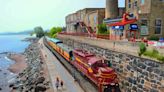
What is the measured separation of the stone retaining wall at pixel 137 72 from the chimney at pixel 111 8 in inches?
852

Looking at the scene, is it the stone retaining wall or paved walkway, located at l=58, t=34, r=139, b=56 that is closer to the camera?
the stone retaining wall

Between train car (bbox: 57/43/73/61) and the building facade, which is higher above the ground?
Result: the building facade

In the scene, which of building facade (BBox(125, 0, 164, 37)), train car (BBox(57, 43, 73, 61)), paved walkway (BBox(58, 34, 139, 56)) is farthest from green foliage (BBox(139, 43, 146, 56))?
train car (BBox(57, 43, 73, 61))

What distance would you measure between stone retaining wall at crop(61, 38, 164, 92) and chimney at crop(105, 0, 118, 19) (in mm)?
21631

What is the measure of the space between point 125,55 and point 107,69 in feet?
8.57

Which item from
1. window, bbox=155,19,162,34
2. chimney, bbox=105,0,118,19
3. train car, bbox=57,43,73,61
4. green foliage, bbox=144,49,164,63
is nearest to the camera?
green foliage, bbox=144,49,164,63

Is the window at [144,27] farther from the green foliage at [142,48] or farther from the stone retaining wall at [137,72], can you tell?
the green foliage at [142,48]

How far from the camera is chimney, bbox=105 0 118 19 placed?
163 ft

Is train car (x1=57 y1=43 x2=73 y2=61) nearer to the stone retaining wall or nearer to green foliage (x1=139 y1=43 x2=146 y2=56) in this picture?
the stone retaining wall

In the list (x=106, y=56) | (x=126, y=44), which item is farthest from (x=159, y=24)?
(x=126, y=44)

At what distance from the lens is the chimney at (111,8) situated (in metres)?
49.7

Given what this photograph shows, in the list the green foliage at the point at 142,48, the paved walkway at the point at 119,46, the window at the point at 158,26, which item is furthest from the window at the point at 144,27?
the green foliage at the point at 142,48

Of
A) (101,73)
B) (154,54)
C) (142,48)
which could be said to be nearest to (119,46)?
(101,73)

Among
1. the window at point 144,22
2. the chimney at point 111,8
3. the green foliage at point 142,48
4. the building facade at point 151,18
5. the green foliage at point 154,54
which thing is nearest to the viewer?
the green foliage at point 154,54
